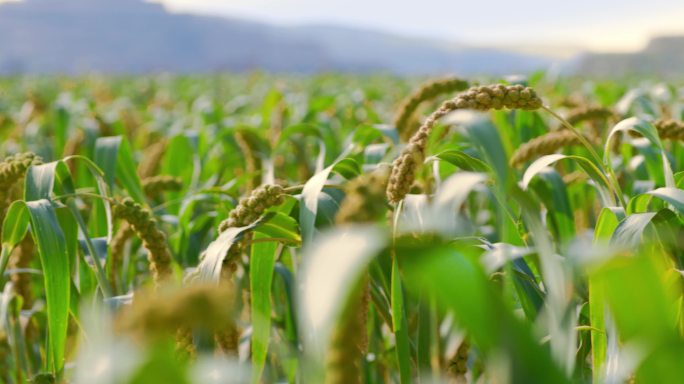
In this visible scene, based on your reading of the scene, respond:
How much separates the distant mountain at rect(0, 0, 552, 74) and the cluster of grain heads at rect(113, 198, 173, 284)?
383 feet

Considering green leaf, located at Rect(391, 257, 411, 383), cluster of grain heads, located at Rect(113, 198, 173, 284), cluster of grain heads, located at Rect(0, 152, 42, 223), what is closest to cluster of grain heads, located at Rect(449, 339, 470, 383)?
green leaf, located at Rect(391, 257, 411, 383)

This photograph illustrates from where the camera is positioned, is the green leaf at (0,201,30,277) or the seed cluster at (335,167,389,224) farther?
the green leaf at (0,201,30,277)

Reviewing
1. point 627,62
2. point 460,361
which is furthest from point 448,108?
point 627,62

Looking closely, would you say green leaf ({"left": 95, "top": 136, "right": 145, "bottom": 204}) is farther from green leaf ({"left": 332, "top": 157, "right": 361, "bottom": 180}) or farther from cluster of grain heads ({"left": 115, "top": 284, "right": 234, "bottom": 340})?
cluster of grain heads ({"left": 115, "top": 284, "right": 234, "bottom": 340})

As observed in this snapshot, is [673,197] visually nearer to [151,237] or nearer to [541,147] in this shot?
[541,147]

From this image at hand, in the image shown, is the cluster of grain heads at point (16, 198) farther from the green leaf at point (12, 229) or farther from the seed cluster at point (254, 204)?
the seed cluster at point (254, 204)

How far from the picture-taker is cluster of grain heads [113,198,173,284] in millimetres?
1530

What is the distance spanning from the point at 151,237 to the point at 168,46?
148 metres

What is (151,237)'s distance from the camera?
1.56 meters

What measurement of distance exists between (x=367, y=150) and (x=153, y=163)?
52.2 inches

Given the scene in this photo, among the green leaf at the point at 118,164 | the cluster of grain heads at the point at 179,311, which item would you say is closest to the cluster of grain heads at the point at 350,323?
the cluster of grain heads at the point at 179,311

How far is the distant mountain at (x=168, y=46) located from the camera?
427 feet

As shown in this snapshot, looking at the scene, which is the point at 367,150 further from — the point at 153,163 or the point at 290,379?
the point at 153,163

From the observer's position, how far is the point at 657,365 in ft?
2.65
